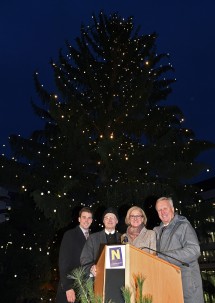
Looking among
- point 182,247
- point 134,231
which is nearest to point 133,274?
point 182,247

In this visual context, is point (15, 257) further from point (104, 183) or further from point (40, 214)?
point (104, 183)

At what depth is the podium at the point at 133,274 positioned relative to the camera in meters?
2.35

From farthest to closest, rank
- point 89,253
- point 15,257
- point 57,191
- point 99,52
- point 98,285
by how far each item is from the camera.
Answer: point 99,52 < point 15,257 < point 57,191 < point 89,253 < point 98,285

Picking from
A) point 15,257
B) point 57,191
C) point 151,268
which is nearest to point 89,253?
point 151,268

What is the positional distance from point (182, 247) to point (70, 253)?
5.60 ft

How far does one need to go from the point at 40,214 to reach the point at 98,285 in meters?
8.58

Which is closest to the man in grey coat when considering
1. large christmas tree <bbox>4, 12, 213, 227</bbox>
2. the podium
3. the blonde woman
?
the blonde woman

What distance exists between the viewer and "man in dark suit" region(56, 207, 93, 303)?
425 cm

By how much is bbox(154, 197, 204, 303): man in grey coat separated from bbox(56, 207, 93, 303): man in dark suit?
1.21m

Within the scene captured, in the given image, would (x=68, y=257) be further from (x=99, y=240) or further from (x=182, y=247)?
(x=182, y=247)

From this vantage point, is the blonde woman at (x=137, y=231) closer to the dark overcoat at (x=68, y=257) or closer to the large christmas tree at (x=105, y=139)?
the dark overcoat at (x=68, y=257)

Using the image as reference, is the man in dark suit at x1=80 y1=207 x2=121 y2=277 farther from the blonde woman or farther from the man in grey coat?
the man in grey coat

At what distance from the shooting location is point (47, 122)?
37.1ft

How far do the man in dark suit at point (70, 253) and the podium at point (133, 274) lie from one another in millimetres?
1822
